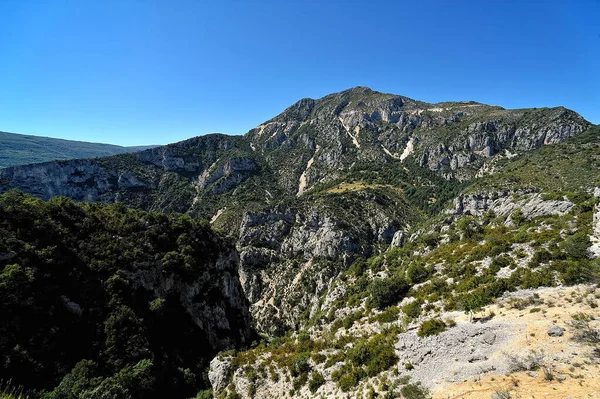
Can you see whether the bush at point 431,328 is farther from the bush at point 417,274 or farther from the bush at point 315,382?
the bush at point 417,274

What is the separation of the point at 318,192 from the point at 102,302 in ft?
430

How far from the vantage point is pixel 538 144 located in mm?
138125

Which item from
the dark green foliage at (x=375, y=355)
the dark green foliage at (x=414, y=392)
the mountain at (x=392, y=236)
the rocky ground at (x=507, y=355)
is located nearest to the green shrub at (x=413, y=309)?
the mountain at (x=392, y=236)

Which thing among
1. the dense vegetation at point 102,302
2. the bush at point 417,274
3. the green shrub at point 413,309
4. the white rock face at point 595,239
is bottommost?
the dense vegetation at point 102,302

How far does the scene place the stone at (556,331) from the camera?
496 inches

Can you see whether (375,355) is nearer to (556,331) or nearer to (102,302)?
(556,331)

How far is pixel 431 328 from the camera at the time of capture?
17.3 meters

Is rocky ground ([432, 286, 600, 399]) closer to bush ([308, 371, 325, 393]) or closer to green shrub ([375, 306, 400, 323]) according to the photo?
green shrub ([375, 306, 400, 323])

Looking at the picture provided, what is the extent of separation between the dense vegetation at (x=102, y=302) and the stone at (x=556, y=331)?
36.2 meters

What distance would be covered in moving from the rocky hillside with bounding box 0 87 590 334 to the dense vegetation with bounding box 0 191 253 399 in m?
41.6

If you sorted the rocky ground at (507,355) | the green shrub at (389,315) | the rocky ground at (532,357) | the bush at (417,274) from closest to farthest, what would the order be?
1. the rocky ground at (532,357)
2. the rocky ground at (507,355)
3. the green shrub at (389,315)
4. the bush at (417,274)

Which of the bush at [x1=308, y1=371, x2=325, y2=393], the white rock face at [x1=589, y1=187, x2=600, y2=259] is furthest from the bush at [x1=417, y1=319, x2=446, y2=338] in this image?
the white rock face at [x1=589, y1=187, x2=600, y2=259]

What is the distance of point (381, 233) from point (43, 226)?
101908 millimetres

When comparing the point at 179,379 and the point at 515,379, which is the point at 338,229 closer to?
the point at 179,379
